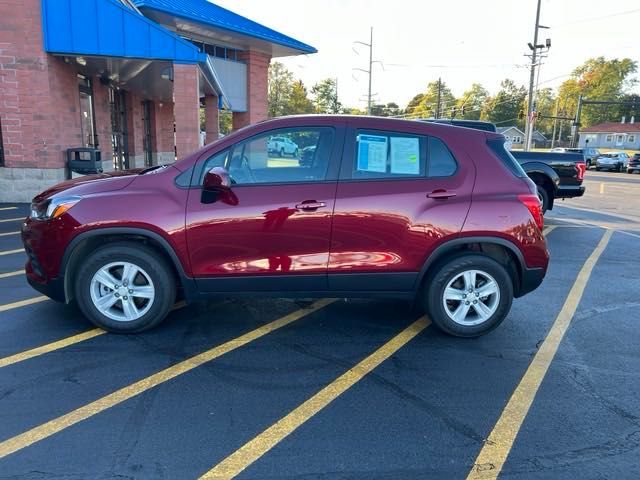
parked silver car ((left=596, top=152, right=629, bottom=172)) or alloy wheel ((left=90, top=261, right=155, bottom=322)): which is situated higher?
parked silver car ((left=596, top=152, right=629, bottom=172))

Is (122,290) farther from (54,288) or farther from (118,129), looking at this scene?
(118,129)

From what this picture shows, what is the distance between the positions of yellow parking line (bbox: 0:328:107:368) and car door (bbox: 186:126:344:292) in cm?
106

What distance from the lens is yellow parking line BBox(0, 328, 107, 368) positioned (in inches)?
146

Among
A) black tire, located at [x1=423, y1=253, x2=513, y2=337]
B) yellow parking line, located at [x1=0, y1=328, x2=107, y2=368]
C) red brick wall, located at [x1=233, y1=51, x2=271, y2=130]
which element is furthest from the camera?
red brick wall, located at [x1=233, y1=51, x2=271, y2=130]

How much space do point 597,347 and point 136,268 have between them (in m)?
4.01

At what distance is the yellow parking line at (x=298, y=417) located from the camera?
2.62 m

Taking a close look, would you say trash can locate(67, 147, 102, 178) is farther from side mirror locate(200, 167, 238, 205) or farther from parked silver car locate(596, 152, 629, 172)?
parked silver car locate(596, 152, 629, 172)

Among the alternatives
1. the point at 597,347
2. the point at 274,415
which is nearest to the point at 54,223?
the point at 274,415

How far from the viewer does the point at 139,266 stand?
4098 mm

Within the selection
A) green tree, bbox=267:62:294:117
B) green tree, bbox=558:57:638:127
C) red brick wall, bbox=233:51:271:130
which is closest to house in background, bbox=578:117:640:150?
green tree, bbox=558:57:638:127

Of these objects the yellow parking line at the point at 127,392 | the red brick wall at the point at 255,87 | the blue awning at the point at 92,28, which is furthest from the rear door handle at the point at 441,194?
the red brick wall at the point at 255,87

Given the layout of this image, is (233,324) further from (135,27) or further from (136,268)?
(135,27)

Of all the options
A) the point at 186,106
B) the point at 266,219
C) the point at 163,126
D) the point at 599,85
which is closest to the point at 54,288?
the point at 266,219

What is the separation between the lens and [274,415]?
3092 mm
